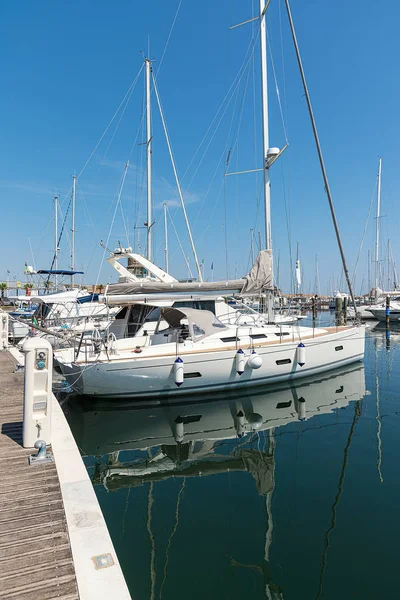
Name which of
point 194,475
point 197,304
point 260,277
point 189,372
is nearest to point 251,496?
point 194,475

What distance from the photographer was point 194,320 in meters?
10.3

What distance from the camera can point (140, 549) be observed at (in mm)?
4059

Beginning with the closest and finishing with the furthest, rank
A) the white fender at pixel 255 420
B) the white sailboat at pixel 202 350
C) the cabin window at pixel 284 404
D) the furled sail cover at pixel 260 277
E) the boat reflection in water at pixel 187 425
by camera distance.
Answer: the boat reflection in water at pixel 187 425, the white fender at pixel 255 420, the white sailboat at pixel 202 350, the cabin window at pixel 284 404, the furled sail cover at pixel 260 277

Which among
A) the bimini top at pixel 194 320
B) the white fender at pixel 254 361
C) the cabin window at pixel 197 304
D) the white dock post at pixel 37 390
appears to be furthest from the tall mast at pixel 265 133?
the white dock post at pixel 37 390

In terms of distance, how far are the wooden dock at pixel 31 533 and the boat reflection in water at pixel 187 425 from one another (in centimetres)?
198

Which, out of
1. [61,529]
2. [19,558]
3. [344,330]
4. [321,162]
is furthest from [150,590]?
[321,162]

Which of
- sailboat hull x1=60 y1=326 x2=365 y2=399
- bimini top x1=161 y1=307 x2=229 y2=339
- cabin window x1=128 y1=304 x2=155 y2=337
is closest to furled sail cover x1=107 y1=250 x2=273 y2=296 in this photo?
cabin window x1=128 y1=304 x2=155 y2=337

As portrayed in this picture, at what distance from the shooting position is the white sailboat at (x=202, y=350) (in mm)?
8906

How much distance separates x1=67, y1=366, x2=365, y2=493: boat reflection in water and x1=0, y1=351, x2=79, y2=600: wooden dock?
6.48 feet

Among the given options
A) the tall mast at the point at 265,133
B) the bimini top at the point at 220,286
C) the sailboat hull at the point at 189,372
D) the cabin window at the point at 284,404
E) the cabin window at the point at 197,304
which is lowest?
the cabin window at the point at 284,404

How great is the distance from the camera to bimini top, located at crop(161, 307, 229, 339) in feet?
33.3

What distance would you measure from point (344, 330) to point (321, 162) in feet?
19.4

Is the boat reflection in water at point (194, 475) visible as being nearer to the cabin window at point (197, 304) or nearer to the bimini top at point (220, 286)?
the cabin window at point (197, 304)

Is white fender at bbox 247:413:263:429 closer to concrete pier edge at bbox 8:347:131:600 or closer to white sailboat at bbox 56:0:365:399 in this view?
white sailboat at bbox 56:0:365:399
